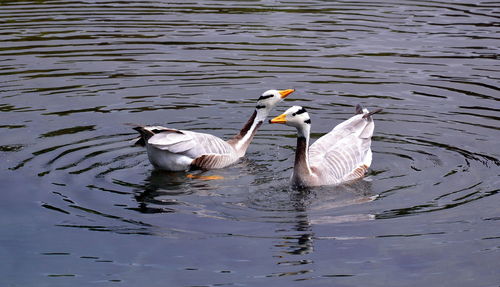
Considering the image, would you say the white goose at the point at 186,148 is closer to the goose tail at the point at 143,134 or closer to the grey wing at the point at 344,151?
the goose tail at the point at 143,134

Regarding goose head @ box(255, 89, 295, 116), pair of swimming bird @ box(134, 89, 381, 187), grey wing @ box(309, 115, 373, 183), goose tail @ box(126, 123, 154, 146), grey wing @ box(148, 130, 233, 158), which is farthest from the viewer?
A: goose head @ box(255, 89, 295, 116)

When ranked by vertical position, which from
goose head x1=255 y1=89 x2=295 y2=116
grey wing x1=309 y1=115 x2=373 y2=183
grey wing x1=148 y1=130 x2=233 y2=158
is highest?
goose head x1=255 y1=89 x2=295 y2=116

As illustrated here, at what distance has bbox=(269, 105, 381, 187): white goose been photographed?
41.0 feet

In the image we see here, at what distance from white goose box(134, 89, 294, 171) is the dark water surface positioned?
211mm

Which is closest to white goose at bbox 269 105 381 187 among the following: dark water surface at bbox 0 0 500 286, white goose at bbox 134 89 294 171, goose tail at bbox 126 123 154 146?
dark water surface at bbox 0 0 500 286

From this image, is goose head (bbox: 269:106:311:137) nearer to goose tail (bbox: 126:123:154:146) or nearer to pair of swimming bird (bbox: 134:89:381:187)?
pair of swimming bird (bbox: 134:89:381:187)

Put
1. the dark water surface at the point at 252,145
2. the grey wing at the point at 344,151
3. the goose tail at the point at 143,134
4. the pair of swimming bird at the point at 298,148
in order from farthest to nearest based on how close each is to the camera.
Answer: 1. the grey wing at the point at 344,151
2. the goose tail at the point at 143,134
3. the pair of swimming bird at the point at 298,148
4. the dark water surface at the point at 252,145

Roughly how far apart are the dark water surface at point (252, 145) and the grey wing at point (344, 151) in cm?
26

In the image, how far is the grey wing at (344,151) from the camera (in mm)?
12992

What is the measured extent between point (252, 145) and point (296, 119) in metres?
2.46

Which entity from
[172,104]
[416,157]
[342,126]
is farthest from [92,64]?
[416,157]

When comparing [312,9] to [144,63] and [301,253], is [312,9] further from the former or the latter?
[301,253]

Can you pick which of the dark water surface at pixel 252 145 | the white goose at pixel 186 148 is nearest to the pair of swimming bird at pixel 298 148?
the white goose at pixel 186 148

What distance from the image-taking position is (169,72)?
18.5 m
